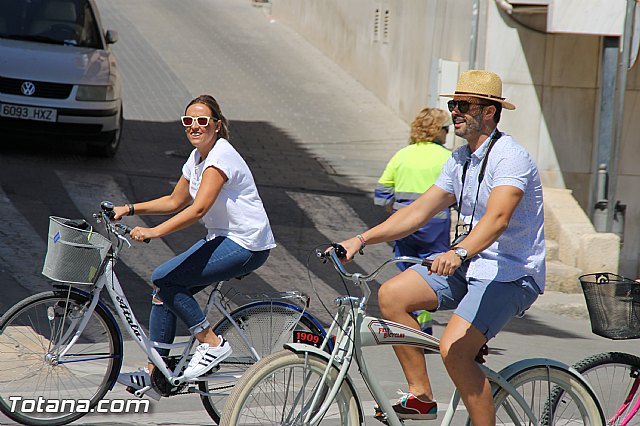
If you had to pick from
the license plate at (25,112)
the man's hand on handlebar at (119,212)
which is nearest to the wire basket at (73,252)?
the man's hand on handlebar at (119,212)

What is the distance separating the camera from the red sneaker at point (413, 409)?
497cm

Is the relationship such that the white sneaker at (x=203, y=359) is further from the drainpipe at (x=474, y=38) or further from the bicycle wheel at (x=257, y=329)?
the drainpipe at (x=474, y=38)

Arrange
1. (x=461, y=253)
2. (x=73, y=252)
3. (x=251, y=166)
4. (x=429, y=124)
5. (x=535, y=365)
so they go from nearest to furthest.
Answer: (x=461, y=253) < (x=535, y=365) < (x=73, y=252) < (x=429, y=124) < (x=251, y=166)

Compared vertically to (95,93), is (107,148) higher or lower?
lower

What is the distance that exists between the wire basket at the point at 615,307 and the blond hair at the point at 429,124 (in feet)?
10.5

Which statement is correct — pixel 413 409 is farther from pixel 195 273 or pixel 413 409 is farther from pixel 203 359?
pixel 195 273

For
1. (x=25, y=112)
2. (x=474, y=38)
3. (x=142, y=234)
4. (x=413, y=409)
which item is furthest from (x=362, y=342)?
(x=25, y=112)

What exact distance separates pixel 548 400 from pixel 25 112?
9353 millimetres

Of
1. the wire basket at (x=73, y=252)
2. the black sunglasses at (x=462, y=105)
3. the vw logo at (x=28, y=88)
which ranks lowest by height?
the vw logo at (x=28, y=88)

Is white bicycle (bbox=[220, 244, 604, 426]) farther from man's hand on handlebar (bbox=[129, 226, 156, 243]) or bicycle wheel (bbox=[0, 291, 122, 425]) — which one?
bicycle wheel (bbox=[0, 291, 122, 425])

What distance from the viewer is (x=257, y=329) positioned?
233 inches

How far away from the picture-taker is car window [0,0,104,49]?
45.0ft

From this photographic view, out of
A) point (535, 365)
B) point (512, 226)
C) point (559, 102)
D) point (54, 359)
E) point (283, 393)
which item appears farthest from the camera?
point (559, 102)

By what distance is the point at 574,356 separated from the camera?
8.61 metres
